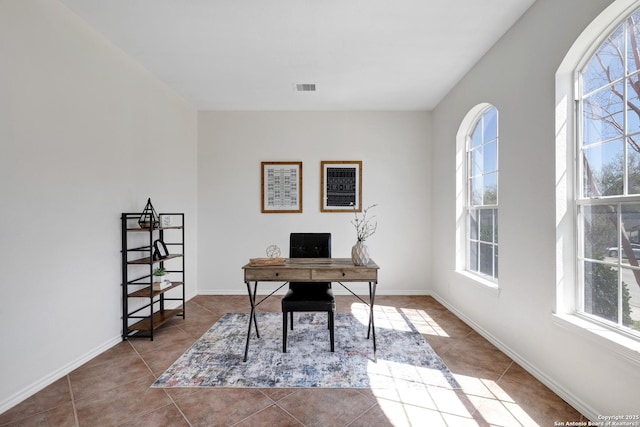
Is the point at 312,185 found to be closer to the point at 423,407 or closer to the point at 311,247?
the point at 311,247

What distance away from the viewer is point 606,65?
5.94 ft

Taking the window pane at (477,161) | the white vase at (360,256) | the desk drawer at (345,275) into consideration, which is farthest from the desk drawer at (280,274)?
the window pane at (477,161)

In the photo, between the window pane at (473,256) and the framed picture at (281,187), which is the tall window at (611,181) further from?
the framed picture at (281,187)

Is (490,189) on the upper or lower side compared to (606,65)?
lower

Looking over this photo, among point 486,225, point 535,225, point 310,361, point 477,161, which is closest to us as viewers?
point 535,225

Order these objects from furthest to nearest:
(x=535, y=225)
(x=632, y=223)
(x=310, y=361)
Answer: (x=310, y=361), (x=535, y=225), (x=632, y=223)

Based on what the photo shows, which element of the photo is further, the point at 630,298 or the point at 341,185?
the point at 341,185

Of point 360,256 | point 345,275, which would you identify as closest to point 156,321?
point 345,275

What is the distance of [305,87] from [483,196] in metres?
2.46

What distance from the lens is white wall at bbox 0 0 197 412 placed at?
189 cm

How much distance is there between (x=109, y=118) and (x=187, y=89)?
4.19ft

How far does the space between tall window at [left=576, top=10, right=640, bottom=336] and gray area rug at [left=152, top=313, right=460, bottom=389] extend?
112cm

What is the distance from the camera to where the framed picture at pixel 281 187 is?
4441 mm

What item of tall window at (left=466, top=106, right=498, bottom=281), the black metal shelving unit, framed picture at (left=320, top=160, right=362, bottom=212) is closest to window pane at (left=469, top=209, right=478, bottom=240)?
tall window at (left=466, top=106, right=498, bottom=281)
